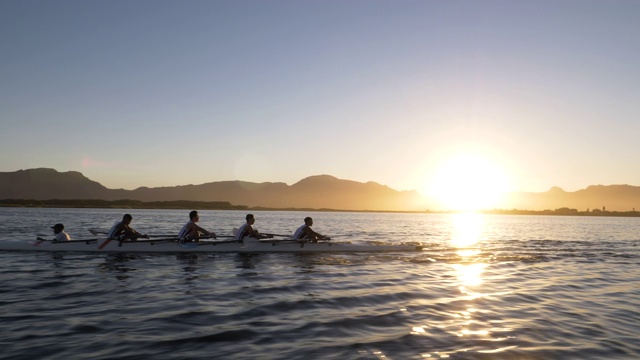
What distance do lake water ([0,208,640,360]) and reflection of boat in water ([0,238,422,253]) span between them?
2473 millimetres

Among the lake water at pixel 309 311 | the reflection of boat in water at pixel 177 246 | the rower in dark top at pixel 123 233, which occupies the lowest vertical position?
the lake water at pixel 309 311

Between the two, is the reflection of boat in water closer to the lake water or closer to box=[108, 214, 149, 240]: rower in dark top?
box=[108, 214, 149, 240]: rower in dark top

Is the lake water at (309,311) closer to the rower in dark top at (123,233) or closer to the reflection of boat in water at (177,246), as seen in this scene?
the reflection of boat in water at (177,246)

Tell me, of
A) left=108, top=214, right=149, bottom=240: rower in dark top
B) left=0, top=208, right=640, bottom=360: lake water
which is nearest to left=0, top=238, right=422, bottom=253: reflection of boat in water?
left=108, top=214, right=149, bottom=240: rower in dark top

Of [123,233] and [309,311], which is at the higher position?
[123,233]

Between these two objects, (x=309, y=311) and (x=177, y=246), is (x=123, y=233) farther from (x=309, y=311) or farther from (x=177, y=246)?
(x=309, y=311)

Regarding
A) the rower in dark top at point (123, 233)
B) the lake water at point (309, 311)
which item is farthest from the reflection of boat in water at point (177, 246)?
the lake water at point (309, 311)

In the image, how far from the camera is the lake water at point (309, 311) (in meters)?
8.23

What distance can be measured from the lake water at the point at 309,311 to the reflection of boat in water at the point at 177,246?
247 centimetres

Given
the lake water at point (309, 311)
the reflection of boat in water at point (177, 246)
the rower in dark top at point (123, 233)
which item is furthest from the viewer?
the rower in dark top at point (123, 233)

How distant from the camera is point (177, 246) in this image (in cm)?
2389

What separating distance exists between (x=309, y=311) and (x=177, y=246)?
14.5 metres

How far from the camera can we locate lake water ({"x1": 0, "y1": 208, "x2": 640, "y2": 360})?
8234mm

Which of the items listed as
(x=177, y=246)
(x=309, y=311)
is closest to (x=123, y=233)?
(x=177, y=246)
